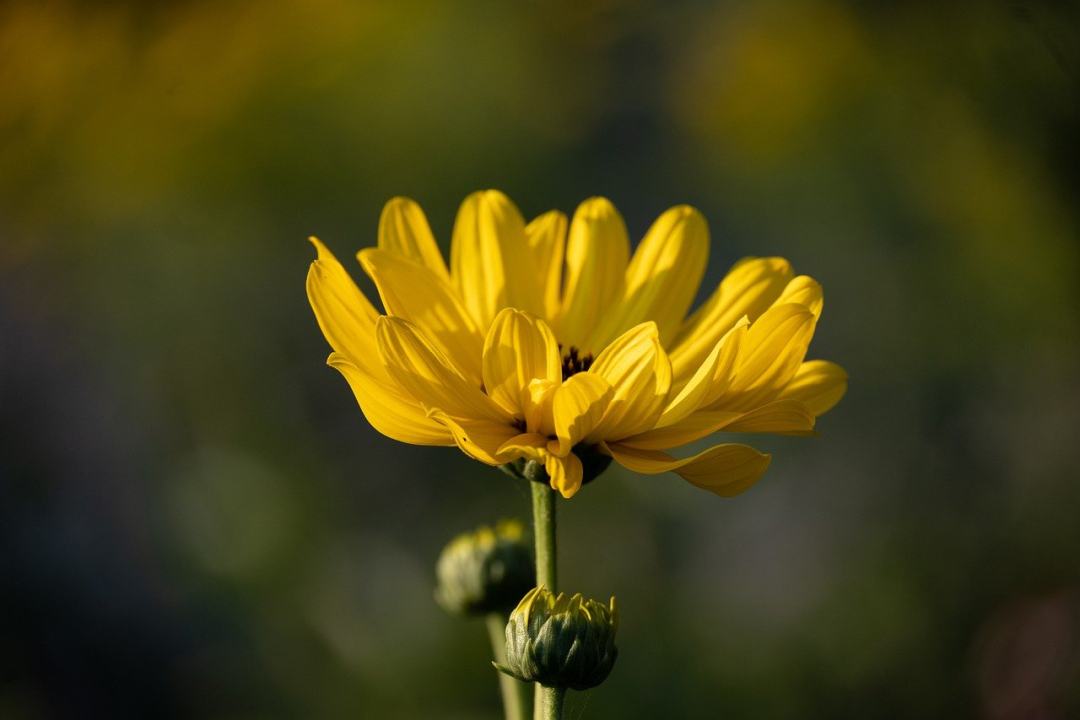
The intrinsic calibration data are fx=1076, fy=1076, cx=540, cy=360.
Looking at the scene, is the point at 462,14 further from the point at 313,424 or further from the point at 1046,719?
the point at 1046,719

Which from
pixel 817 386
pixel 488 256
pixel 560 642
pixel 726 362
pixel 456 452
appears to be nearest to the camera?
pixel 560 642

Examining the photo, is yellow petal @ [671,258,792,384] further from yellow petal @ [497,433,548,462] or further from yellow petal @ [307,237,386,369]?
yellow petal @ [307,237,386,369]

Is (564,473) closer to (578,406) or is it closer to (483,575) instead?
(578,406)

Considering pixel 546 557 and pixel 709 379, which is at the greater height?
pixel 709 379

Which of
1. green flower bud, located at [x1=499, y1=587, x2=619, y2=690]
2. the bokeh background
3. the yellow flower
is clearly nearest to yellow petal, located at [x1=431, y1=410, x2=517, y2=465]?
the yellow flower

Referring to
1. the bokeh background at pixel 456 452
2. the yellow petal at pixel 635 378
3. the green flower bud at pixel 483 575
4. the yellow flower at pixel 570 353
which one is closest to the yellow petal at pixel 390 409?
the yellow flower at pixel 570 353

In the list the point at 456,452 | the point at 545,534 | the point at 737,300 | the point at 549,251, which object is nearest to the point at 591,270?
the point at 549,251

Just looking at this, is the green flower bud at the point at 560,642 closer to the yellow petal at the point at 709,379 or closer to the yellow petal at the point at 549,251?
the yellow petal at the point at 709,379
